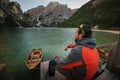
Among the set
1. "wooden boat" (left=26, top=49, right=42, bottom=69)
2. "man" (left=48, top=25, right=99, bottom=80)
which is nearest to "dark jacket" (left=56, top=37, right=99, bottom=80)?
"man" (left=48, top=25, right=99, bottom=80)

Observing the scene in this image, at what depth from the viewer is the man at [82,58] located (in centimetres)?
421

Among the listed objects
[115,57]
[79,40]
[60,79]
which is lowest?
[60,79]

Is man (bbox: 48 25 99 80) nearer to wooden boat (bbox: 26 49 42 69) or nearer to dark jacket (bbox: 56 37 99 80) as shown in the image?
dark jacket (bbox: 56 37 99 80)

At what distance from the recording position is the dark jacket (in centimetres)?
421

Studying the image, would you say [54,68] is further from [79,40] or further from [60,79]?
[79,40]

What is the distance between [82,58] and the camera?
420 cm

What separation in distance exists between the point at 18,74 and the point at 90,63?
10.7 meters

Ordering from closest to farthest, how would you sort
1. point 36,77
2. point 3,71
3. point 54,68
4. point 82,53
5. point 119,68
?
1. point 3,71
2. point 82,53
3. point 119,68
4. point 54,68
5. point 36,77

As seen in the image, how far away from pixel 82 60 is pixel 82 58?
0.20 feet

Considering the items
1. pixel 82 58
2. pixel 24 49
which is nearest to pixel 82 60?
pixel 82 58

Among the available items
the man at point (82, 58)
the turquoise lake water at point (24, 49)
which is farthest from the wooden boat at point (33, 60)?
the man at point (82, 58)

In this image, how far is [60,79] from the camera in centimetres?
544

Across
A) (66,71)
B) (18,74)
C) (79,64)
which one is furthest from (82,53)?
(18,74)

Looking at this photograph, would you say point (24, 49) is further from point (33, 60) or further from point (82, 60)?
point (82, 60)
